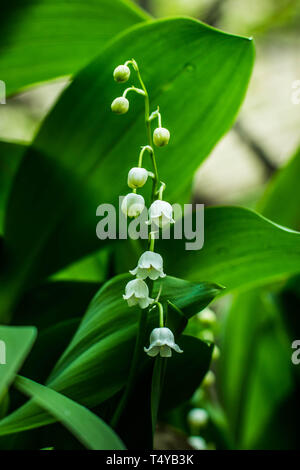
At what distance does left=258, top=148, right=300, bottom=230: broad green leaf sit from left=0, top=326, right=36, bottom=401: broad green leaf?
0.47 meters

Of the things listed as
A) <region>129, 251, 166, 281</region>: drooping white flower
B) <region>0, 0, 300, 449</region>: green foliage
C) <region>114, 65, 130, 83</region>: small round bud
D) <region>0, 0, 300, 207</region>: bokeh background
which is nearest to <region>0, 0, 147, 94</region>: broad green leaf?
<region>0, 0, 300, 449</region>: green foliage

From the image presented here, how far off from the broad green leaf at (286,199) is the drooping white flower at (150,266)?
38 cm

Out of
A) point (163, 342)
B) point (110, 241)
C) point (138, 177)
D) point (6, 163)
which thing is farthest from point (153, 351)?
point (6, 163)

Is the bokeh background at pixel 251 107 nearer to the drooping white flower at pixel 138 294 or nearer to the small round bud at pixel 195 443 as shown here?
the small round bud at pixel 195 443

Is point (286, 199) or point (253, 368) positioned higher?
point (286, 199)

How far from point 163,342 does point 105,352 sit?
6cm

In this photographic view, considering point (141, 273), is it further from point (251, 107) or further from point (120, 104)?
point (251, 107)

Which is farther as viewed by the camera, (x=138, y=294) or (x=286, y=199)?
(x=286, y=199)

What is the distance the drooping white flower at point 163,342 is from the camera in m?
0.32

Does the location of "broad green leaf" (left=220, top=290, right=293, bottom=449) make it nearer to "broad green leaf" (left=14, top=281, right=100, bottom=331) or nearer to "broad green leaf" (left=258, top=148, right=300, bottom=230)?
"broad green leaf" (left=258, top=148, right=300, bottom=230)

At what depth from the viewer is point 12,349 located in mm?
263

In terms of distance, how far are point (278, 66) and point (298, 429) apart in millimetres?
1603

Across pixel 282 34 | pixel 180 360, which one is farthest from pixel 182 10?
pixel 180 360
